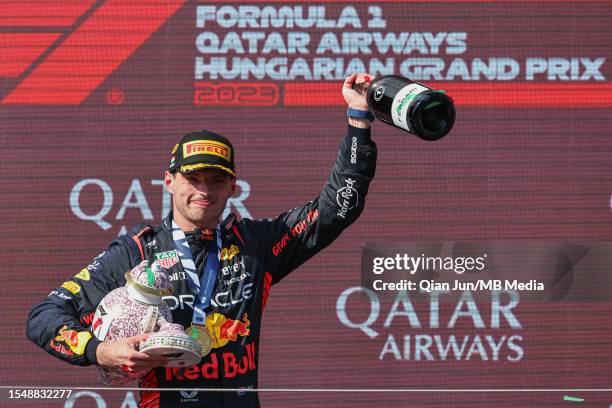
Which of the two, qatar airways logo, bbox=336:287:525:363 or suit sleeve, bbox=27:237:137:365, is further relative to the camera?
qatar airways logo, bbox=336:287:525:363

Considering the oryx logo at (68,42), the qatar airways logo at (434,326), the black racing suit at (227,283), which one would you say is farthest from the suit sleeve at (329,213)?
the oryx logo at (68,42)

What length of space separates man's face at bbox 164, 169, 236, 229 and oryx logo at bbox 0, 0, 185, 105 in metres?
1.47

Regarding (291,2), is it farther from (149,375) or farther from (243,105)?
(149,375)

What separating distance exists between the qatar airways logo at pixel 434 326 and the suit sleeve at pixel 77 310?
1.44 meters

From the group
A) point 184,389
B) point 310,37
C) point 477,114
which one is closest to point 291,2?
point 310,37

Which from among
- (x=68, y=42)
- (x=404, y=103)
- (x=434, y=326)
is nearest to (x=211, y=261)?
(x=404, y=103)

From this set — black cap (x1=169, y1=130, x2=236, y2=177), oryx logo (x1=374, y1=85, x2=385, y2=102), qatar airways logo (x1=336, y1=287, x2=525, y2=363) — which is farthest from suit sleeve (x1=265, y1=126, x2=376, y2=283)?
qatar airways logo (x1=336, y1=287, x2=525, y2=363)

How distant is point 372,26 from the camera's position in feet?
12.5

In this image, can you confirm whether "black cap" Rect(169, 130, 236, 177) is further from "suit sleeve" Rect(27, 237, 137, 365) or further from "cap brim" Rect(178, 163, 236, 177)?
"suit sleeve" Rect(27, 237, 137, 365)

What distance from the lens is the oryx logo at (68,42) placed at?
3.78 m

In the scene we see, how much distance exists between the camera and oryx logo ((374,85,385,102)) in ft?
7.63

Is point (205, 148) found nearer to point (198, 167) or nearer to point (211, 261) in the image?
point (198, 167)

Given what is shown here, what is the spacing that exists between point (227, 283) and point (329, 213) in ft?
0.96

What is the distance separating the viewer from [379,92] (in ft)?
7.65
